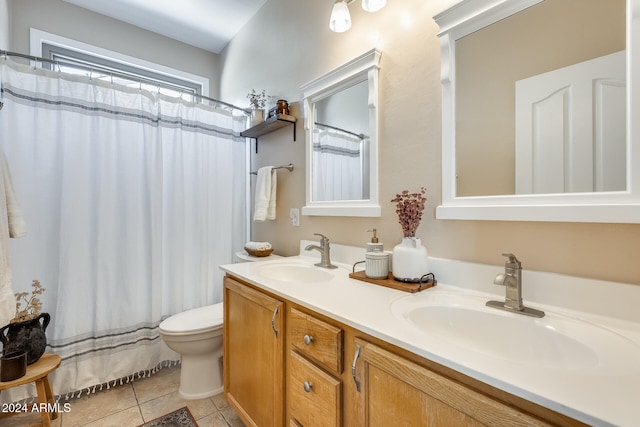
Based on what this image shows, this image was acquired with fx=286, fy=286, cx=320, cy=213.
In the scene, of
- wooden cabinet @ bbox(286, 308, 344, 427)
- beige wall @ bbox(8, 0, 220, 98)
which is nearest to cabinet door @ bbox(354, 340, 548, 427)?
wooden cabinet @ bbox(286, 308, 344, 427)

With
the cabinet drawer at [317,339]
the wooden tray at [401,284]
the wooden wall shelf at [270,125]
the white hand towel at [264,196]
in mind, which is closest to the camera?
the cabinet drawer at [317,339]

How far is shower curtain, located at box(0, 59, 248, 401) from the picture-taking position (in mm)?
1617

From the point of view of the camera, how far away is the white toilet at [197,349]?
1.63m

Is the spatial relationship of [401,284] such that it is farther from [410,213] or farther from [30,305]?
A: [30,305]

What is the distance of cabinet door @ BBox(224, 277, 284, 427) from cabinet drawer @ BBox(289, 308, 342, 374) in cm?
9

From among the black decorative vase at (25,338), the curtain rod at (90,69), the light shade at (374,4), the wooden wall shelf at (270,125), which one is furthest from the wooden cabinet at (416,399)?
the curtain rod at (90,69)

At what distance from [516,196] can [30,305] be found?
7.59 feet

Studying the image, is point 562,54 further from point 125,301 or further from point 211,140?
point 125,301

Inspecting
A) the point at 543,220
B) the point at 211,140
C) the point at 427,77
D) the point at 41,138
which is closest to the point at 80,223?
the point at 41,138

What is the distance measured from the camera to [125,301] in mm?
1873

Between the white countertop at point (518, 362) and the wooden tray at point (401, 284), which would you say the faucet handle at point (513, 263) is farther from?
the wooden tray at point (401, 284)

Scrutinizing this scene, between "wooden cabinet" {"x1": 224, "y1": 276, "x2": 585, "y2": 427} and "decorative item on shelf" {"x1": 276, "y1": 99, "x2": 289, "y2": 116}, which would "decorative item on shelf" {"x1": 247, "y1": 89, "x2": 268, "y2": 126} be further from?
"wooden cabinet" {"x1": 224, "y1": 276, "x2": 585, "y2": 427}

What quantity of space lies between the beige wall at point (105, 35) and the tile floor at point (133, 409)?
95.6 inches

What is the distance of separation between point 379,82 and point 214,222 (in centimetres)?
157
